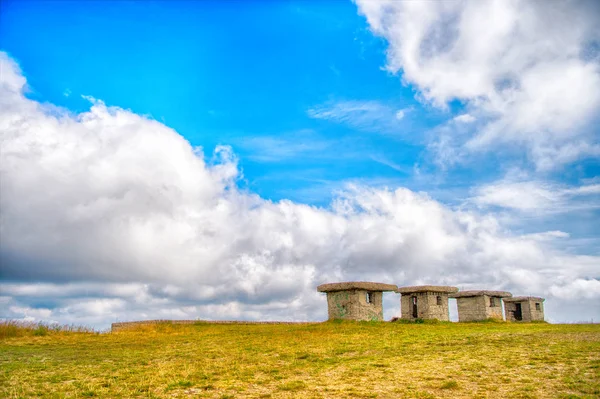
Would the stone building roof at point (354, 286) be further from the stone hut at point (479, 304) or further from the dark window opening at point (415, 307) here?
the stone hut at point (479, 304)

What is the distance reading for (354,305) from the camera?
38.0 meters

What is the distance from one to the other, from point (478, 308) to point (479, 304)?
411 mm

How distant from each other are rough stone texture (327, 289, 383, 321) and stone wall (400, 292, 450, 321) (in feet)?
16.5

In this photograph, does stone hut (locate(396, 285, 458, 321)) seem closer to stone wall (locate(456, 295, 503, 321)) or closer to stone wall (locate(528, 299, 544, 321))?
stone wall (locate(456, 295, 503, 321))

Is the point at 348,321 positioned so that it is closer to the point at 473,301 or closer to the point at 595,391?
the point at 473,301

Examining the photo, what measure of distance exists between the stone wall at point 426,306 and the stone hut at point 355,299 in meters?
4.33

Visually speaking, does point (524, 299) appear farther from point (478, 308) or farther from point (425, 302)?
point (425, 302)

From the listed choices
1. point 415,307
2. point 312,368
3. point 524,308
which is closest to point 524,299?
point 524,308

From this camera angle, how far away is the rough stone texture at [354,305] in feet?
125

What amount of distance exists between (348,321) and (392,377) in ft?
77.8

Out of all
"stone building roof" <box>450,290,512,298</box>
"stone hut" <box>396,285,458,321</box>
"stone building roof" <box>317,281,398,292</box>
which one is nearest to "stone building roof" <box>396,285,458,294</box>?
"stone hut" <box>396,285,458,321</box>

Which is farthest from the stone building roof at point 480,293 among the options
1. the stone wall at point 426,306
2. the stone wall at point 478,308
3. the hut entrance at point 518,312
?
the hut entrance at point 518,312

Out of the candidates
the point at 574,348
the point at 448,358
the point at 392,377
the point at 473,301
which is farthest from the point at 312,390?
the point at 473,301

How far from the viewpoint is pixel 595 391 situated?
11.6 meters
